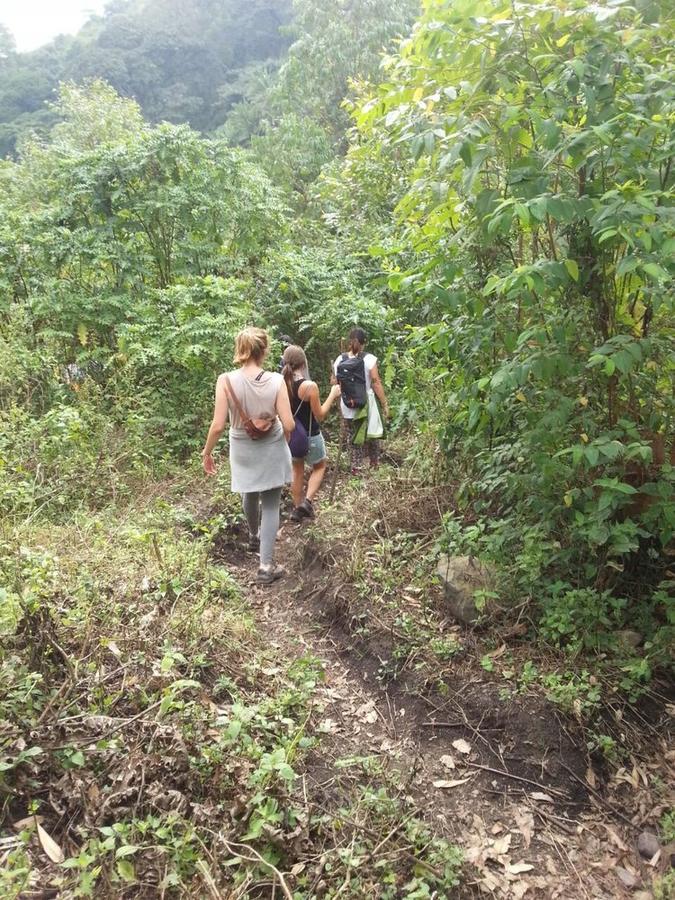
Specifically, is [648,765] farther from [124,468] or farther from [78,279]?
[78,279]

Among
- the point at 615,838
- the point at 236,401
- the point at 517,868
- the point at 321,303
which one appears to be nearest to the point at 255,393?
the point at 236,401

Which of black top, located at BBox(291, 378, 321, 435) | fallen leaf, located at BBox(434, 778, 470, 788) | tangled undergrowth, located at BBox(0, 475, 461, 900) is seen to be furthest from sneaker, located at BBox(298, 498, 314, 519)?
fallen leaf, located at BBox(434, 778, 470, 788)

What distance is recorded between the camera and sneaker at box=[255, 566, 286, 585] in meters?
4.92

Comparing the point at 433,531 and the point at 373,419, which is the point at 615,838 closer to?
the point at 433,531

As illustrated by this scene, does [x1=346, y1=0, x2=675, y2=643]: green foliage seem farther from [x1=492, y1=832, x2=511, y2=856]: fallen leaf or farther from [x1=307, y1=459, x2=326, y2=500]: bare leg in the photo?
[x1=307, y1=459, x2=326, y2=500]: bare leg

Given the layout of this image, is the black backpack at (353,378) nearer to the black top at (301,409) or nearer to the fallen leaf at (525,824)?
the black top at (301,409)

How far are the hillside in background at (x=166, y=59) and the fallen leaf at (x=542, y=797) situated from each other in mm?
50405

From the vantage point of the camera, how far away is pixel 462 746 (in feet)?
10.6

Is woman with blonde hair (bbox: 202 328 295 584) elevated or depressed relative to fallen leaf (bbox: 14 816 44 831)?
elevated

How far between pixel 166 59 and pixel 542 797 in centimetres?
6192

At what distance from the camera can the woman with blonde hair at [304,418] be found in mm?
5547

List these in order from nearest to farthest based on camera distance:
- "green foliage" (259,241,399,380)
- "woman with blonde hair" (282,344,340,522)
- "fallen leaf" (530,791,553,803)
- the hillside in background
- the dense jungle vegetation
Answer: the dense jungle vegetation
"fallen leaf" (530,791,553,803)
"woman with blonde hair" (282,344,340,522)
"green foliage" (259,241,399,380)
the hillside in background

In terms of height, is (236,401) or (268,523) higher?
(236,401)

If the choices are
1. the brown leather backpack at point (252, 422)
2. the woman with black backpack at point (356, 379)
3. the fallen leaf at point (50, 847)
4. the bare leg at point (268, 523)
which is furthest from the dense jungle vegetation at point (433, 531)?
the brown leather backpack at point (252, 422)
